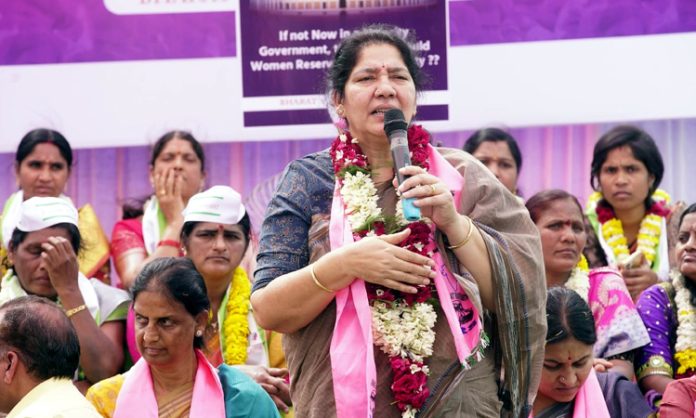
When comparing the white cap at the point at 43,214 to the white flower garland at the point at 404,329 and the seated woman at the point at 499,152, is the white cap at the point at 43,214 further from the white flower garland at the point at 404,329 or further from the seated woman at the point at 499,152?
the white flower garland at the point at 404,329

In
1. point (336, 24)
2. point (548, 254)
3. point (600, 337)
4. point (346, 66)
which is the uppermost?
point (336, 24)

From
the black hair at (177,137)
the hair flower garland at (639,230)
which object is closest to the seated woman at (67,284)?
the black hair at (177,137)

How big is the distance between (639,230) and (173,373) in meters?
2.97

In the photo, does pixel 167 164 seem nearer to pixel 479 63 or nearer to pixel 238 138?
pixel 238 138

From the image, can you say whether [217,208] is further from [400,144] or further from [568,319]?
[400,144]

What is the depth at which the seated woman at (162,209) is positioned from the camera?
629 centimetres

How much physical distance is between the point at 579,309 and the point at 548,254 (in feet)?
2.46

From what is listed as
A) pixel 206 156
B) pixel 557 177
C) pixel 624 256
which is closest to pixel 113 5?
pixel 206 156

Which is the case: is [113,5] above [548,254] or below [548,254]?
above

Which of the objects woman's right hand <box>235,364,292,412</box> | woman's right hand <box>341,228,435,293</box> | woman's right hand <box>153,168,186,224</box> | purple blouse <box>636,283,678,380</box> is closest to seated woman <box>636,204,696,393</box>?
purple blouse <box>636,283,678,380</box>

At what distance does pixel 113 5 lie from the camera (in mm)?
6871

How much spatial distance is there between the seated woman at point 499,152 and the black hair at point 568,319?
1586 mm

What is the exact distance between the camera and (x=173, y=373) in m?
4.54

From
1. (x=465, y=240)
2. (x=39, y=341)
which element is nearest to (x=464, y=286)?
(x=465, y=240)
